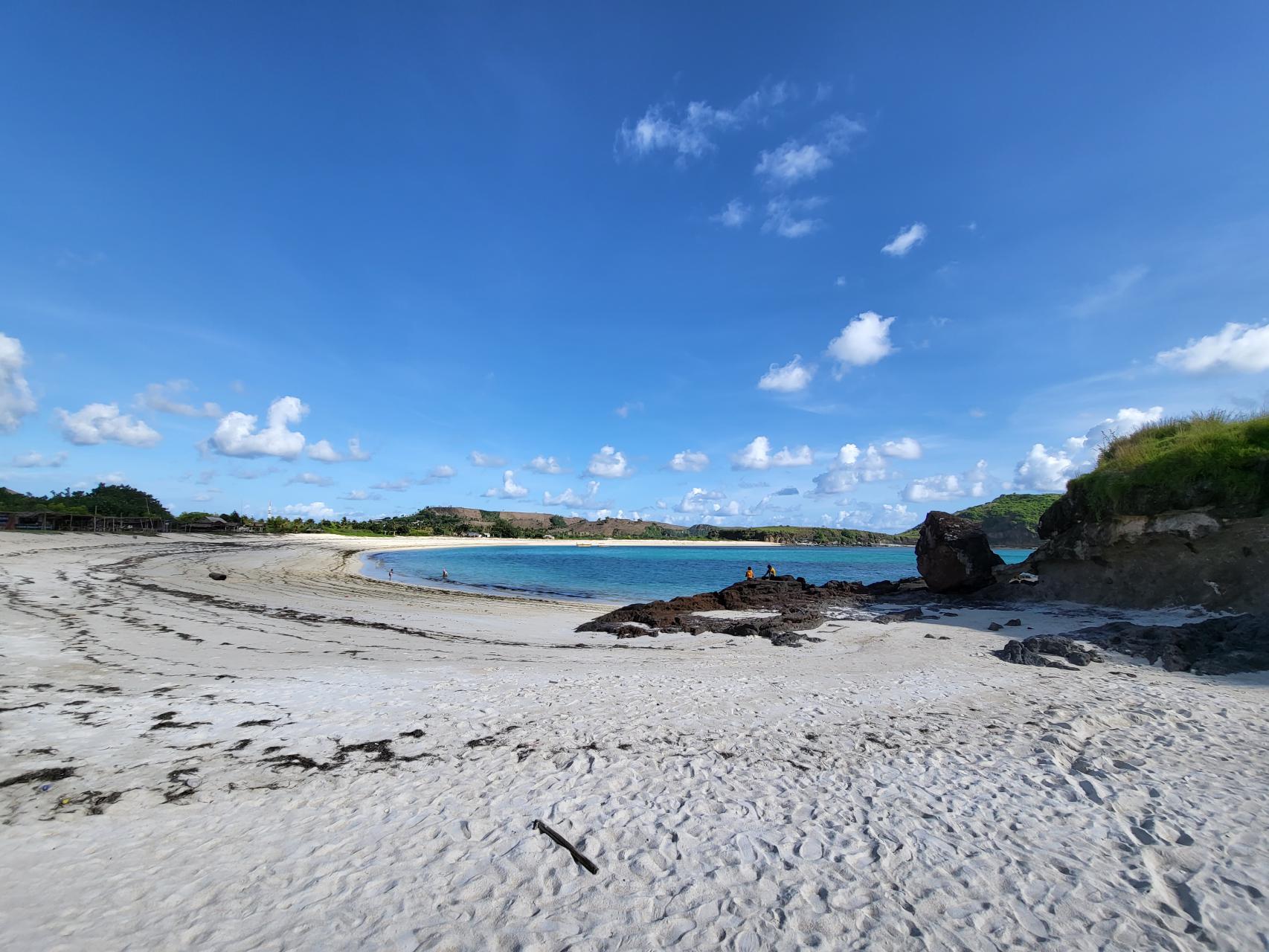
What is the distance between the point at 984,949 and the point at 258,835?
17.8ft

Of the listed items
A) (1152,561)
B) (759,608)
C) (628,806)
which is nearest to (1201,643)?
(1152,561)

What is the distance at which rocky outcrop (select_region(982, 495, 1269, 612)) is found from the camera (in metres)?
13.6

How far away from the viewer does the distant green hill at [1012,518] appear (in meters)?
95.0

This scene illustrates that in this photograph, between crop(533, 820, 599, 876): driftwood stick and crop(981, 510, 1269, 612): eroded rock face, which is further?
crop(981, 510, 1269, 612): eroded rock face

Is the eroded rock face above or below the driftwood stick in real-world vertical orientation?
above

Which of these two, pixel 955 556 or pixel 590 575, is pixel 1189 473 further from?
pixel 590 575

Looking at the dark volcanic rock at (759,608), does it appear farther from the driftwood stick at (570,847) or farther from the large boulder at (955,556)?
the driftwood stick at (570,847)

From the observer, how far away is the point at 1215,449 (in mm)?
14930

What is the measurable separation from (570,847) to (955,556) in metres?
21.1

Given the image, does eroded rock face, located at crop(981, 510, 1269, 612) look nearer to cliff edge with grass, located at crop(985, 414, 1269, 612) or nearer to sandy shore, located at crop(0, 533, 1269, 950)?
cliff edge with grass, located at crop(985, 414, 1269, 612)

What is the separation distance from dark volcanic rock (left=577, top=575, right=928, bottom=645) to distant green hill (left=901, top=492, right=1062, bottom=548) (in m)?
73.9

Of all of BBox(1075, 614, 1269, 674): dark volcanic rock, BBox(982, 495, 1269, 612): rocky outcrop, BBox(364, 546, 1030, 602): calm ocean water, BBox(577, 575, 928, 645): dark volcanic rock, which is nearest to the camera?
BBox(1075, 614, 1269, 674): dark volcanic rock

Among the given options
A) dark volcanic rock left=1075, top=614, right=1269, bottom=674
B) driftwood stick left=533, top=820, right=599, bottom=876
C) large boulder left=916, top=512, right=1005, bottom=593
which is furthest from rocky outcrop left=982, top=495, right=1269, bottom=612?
driftwood stick left=533, top=820, right=599, bottom=876

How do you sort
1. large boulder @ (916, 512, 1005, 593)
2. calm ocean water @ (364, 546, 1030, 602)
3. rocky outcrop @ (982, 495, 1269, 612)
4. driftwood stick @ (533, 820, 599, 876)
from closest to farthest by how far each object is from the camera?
driftwood stick @ (533, 820, 599, 876), rocky outcrop @ (982, 495, 1269, 612), large boulder @ (916, 512, 1005, 593), calm ocean water @ (364, 546, 1030, 602)
